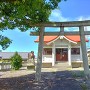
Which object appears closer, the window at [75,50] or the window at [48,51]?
the window at [75,50]

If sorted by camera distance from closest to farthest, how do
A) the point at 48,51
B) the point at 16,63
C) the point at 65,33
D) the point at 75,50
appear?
the point at 65,33 → the point at 16,63 → the point at 75,50 → the point at 48,51

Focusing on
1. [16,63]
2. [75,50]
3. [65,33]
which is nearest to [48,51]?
[75,50]

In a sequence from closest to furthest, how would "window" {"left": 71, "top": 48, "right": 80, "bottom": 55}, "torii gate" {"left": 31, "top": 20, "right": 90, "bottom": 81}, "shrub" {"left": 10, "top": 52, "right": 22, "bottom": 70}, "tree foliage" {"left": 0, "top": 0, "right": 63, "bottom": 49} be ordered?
"tree foliage" {"left": 0, "top": 0, "right": 63, "bottom": 49}, "torii gate" {"left": 31, "top": 20, "right": 90, "bottom": 81}, "shrub" {"left": 10, "top": 52, "right": 22, "bottom": 70}, "window" {"left": 71, "top": 48, "right": 80, "bottom": 55}

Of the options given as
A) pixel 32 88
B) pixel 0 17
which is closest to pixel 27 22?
pixel 0 17

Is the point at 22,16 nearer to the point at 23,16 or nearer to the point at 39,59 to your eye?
the point at 23,16

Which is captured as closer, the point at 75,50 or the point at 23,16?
the point at 23,16

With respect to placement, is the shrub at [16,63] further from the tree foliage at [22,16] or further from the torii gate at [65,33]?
the torii gate at [65,33]

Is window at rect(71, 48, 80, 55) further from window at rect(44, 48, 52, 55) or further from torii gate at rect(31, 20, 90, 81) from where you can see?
torii gate at rect(31, 20, 90, 81)

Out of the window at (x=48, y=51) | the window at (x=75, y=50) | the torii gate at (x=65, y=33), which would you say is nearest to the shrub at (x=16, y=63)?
the window at (x=48, y=51)

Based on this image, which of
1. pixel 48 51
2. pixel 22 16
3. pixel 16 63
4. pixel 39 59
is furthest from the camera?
pixel 48 51

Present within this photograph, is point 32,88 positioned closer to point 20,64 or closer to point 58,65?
Answer: point 20,64

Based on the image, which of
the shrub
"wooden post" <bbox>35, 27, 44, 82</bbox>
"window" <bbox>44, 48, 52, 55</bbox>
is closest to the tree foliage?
"wooden post" <bbox>35, 27, 44, 82</bbox>

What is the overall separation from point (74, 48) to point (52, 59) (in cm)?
387

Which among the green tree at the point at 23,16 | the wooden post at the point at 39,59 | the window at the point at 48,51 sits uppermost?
the green tree at the point at 23,16
